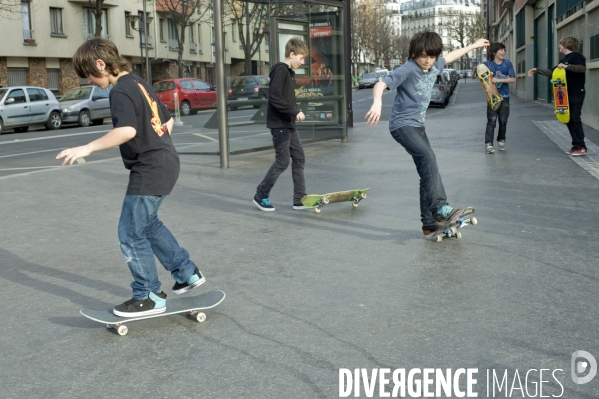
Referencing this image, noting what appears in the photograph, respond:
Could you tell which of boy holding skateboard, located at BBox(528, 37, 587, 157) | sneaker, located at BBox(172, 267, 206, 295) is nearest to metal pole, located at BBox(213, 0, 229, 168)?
boy holding skateboard, located at BBox(528, 37, 587, 157)

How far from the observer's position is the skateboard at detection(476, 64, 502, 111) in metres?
12.7

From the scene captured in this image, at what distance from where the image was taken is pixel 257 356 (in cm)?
420

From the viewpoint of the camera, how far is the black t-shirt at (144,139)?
452cm

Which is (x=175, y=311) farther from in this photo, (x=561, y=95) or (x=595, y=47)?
(x=595, y=47)

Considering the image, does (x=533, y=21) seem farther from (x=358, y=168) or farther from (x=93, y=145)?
(x=93, y=145)

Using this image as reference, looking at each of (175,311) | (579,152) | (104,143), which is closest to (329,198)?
(175,311)

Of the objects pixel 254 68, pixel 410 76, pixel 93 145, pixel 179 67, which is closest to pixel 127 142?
pixel 93 145

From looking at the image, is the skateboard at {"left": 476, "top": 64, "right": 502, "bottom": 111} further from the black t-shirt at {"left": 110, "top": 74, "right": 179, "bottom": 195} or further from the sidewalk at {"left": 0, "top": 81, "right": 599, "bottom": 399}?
the black t-shirt at {"left": 110, "top": 74, "right": 179, "bottom": 195}

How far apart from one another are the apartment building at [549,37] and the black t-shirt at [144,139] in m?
14.2

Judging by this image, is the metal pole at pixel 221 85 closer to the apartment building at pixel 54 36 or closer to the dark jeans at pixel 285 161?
the dark jeans at pixel 285 161

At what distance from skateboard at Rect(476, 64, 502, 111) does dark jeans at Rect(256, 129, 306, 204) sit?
192 inches

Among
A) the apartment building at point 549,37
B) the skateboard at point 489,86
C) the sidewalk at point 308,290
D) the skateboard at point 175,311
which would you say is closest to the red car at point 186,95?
the skateboard at point 489,86

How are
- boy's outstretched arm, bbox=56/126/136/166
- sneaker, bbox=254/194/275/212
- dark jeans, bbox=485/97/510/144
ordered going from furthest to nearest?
1. dark jeans, bbox=485/97/510/144
2. sneaker, bbox=254/194/275/212
3. boy's outstretched arm, bbox=56/126/136/166

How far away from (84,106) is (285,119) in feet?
76.9
